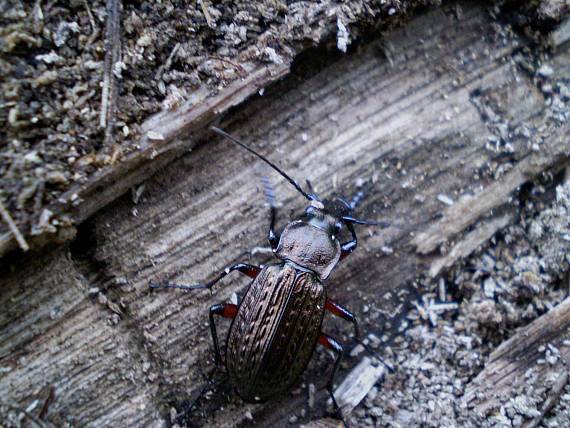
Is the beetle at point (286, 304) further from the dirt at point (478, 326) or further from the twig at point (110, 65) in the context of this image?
the twig at point (110, 65)

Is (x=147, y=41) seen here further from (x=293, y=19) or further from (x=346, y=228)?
(x=346, y=228)

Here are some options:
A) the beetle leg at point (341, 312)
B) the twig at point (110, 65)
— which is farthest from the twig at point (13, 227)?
the beetle leg at point (341, 312)

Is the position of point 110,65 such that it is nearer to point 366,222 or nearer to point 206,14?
point 206,14

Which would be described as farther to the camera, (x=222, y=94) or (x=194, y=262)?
(x=194, y=262)

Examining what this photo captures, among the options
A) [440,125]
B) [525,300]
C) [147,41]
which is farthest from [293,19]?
[525,300]

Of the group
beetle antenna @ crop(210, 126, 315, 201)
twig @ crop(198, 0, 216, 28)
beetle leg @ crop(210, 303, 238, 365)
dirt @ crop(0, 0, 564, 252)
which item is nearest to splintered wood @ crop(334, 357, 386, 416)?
beetle leg @ crop(210, 303, 238, 365)
